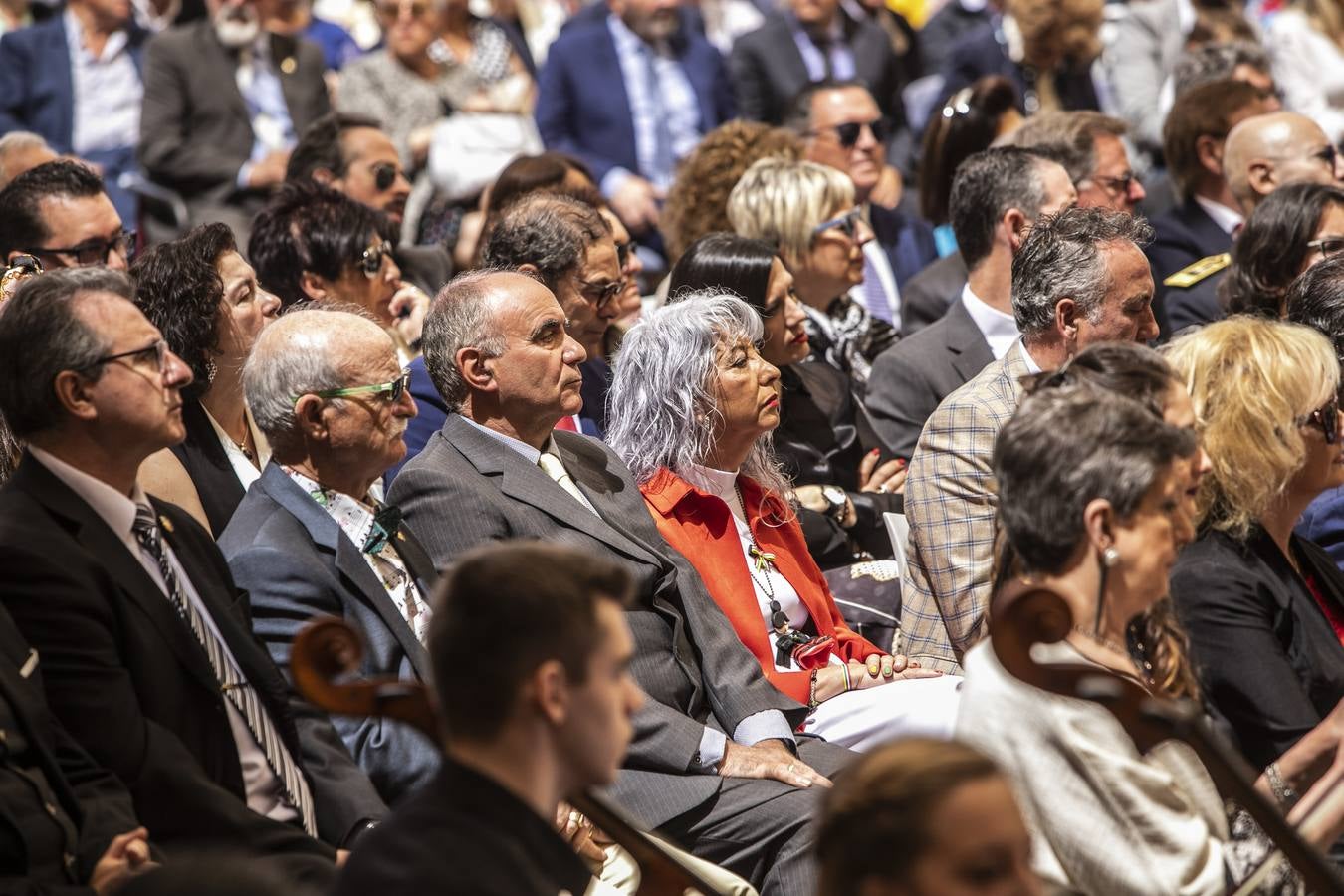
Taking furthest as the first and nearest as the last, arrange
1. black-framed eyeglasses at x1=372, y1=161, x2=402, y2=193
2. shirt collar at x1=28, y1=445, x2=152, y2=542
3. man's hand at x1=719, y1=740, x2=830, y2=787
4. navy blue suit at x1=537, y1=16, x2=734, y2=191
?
navy blue suit at x1=537, y1=16, x2=734, y2=191, black-framed eyeglasses at x1=372, y1=161, x2=402, y2=193, man's hand at x1=719, y1=740, x2=830, y2=787, shirt collar at x1=28, y1=445, x2=152, y2=542

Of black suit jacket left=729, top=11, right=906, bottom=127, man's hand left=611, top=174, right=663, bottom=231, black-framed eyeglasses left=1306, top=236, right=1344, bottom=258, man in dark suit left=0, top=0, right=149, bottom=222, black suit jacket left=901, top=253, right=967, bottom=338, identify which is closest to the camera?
black-framed eyeglasses left=1306, top=236, right=1344, bottom=258

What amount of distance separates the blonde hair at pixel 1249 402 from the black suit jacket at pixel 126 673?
6.32ft

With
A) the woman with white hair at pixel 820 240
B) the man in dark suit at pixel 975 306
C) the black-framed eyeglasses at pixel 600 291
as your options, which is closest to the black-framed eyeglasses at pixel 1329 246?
the man in dark suit at pixel 975 306

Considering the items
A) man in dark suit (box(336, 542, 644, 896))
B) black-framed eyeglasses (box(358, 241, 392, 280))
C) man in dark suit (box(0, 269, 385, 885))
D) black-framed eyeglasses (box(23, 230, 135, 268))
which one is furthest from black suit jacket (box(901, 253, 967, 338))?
man in dark suit (box(336, 542, 644, 896))

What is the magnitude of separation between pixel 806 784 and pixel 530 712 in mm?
1687

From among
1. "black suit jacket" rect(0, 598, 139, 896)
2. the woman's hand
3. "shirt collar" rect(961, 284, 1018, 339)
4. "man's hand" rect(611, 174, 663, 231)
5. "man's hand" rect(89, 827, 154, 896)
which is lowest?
the woman's hand

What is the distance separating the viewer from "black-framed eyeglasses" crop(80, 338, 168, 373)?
312 cm

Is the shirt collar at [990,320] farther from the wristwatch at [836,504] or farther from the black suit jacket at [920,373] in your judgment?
the wristwatch at [836,504]

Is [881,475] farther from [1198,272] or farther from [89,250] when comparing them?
[89,250]

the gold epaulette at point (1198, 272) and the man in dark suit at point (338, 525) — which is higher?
the man in dark suit at point (338, 525)

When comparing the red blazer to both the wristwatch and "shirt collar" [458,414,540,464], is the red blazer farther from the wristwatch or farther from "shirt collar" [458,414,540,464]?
the wristwatch

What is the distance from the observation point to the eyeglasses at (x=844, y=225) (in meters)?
5.95

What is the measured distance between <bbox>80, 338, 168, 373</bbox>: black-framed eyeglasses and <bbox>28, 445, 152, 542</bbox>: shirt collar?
0.17 m

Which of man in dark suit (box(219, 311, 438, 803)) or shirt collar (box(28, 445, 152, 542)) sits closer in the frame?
shirt collar (box(28, 445, 152, 542))
